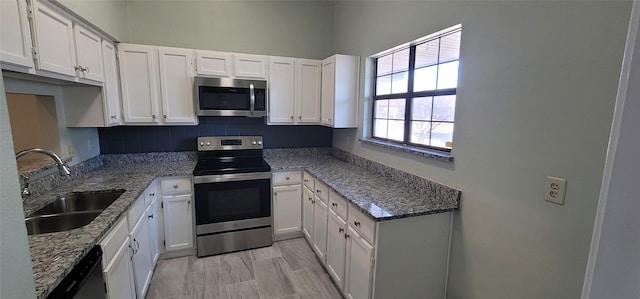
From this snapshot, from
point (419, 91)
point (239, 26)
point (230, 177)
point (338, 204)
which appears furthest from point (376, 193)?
point (239, 26)

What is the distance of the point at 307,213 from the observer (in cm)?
310

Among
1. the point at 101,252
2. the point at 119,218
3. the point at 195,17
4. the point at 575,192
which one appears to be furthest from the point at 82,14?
the point at 575,192

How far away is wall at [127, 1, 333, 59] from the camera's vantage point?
120 inches

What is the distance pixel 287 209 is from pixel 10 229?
266cm

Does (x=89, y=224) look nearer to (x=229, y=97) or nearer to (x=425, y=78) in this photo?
(x=229, y=97)

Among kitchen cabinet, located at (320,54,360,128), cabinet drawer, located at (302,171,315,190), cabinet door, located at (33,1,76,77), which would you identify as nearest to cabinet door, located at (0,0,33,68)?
cabinet door, located at (33,1,76,77)

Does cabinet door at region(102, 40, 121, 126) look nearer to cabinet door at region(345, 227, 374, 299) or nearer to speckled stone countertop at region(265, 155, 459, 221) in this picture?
speckled stone countertop at region(265, 155, 459, 221)

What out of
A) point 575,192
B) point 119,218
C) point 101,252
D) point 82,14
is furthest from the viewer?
point 82,14

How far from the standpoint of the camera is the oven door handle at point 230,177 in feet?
9.03

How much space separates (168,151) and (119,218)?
5.79ft

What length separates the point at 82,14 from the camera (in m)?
2.03

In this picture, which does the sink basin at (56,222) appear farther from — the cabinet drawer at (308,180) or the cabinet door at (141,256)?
the cabinet drawer at (308,180)

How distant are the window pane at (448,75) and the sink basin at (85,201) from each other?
256cm

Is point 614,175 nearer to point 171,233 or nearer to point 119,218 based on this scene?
point 119,218
